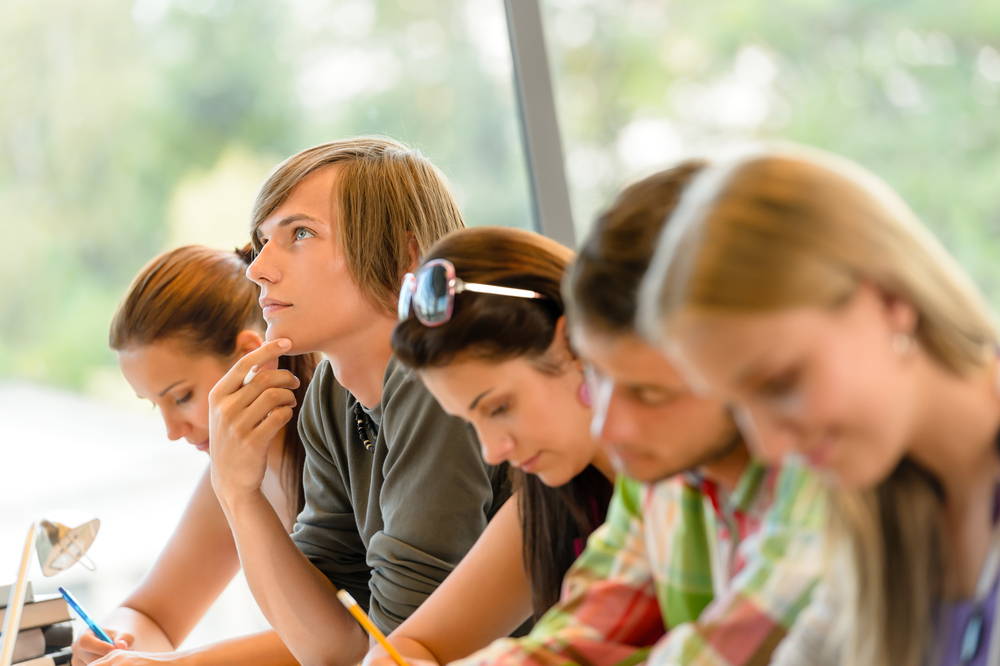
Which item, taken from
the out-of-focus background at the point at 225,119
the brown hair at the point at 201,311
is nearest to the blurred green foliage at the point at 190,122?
the out-of-focus background at the point at 225,119

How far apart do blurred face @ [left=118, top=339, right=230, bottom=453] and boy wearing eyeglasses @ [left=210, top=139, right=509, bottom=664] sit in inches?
8.1

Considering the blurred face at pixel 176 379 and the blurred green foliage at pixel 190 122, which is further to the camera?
the blurred green foliage at pixel 190 122

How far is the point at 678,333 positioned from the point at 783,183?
0.12m

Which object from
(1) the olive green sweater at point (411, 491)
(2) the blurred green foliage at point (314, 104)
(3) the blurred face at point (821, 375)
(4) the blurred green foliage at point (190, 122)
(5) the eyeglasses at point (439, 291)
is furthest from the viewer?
(4) the blurred green foliage at point (190, 122)

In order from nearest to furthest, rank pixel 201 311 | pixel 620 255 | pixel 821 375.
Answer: pixel 821 375, pixel 620 255, pixel 201 311

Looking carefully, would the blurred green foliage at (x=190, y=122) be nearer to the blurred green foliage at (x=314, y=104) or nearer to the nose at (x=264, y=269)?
the blurred green foliage at (x=314, y=104)

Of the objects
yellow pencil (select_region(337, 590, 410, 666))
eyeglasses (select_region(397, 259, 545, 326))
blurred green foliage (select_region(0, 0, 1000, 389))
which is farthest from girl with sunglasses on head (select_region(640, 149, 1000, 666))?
blurred green foliage (select_region(0, 0, 1000, 389))

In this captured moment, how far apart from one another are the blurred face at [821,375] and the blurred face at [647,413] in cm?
13

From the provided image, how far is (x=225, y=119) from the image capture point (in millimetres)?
2887

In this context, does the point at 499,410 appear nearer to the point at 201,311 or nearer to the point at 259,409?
the point at 259,409

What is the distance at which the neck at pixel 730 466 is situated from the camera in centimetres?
104

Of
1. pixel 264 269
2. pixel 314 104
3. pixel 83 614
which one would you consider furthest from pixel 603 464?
pixel 314 104

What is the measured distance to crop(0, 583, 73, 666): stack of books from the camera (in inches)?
69.9

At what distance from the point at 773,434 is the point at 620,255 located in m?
0.22
